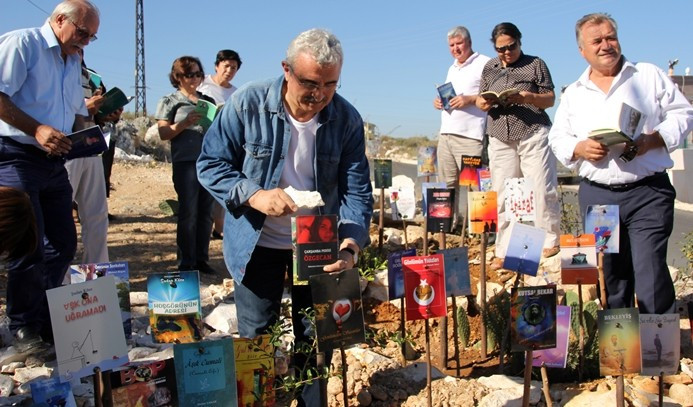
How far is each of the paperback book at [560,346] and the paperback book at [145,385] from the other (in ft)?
5.15

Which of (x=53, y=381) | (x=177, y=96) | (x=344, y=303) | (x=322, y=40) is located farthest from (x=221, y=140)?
(x=177, y=96)

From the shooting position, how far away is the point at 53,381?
2.50m

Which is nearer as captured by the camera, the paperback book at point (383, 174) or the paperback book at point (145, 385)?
the paperback book at point (145, 385)

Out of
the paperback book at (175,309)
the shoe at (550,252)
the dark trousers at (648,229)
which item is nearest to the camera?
the paperback book at (175,309)

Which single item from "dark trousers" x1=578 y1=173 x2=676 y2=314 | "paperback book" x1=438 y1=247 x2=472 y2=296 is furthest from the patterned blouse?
"paperback book" x1=438 y1=247 x2=472 y2=296

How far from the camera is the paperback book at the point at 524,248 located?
3.71 m

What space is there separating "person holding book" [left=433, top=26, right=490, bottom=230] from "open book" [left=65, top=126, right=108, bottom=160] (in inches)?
141

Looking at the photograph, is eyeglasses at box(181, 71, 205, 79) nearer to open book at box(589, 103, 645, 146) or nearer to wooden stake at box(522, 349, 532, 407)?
open book at box(589, 103, 645, 146)

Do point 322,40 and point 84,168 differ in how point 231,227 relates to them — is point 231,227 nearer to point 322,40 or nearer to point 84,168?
point 322,40

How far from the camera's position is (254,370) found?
281 cm

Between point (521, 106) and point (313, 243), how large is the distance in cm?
370

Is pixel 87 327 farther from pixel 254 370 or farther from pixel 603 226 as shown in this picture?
pixel 603 226

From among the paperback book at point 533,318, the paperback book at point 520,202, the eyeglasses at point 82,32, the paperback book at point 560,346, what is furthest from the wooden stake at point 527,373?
the eyeglasses at point 82,32

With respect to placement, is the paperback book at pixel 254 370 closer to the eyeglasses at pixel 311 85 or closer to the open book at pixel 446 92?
the eyeglasses at pixel 311 85
